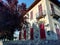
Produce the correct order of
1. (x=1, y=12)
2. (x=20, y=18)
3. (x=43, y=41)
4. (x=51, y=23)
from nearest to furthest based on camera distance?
(x=43, y=41), (x=1, y=12), (x=20, y=18), (x=51, y=23)

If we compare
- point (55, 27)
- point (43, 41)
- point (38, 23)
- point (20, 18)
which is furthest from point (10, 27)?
point (55, 27)

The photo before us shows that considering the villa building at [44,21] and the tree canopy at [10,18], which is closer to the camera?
the tree canopy at [10,18]

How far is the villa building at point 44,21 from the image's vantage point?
1639 centimetres

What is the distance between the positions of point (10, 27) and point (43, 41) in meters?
4.06

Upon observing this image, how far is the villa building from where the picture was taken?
53.8 feet

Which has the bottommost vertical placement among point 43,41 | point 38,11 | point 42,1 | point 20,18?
point 43,41

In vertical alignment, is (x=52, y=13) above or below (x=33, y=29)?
above

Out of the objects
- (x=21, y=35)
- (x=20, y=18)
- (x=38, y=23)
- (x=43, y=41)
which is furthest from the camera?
(x=21, y=35)

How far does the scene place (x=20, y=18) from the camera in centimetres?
1500

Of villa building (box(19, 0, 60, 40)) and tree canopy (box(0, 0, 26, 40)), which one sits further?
villa building (box(19, 0, 60, 40))

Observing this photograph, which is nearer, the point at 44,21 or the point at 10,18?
the point at 10,18

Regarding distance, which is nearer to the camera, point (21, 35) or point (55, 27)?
point (55, 27)

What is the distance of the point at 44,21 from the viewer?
17.0m

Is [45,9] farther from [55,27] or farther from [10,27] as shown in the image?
[10,27]
